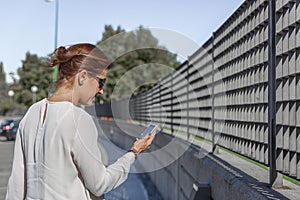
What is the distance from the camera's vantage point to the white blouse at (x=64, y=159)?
2.89 metres

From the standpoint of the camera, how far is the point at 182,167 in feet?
29.7

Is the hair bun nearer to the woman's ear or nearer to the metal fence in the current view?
the woman's ear

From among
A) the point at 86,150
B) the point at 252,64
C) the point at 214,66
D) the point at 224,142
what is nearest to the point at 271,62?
the point at 252,64

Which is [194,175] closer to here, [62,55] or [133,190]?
[62,55]

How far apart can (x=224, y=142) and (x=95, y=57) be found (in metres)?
4.38

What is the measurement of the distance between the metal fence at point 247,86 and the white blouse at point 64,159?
167 cm

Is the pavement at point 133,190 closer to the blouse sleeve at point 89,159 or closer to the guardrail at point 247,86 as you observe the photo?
the guardrail at point 247,86

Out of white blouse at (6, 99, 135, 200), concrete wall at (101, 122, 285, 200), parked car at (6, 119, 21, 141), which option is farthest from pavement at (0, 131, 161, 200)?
parked car at (6, 119, 21, 141)

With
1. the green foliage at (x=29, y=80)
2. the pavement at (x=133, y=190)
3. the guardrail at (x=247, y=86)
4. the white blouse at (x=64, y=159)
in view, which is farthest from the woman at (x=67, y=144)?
the green foliage at (x=29, y=80)

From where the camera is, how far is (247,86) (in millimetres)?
5812

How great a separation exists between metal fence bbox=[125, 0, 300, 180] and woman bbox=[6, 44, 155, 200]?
4.79ft

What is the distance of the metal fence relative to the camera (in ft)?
13.7

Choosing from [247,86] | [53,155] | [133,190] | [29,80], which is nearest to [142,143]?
[53,155]

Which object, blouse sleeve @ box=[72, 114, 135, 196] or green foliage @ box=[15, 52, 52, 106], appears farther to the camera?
green foliage @ box=[15, 52, 52, 106]
